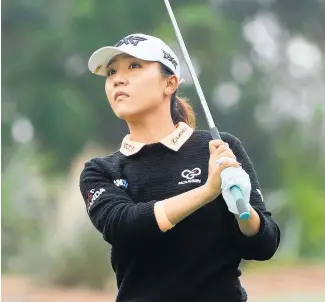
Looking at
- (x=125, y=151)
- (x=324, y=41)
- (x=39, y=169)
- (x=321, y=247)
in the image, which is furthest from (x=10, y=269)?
(x=125, y=151)

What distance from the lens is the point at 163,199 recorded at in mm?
2209

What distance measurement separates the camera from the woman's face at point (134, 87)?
2.27 m

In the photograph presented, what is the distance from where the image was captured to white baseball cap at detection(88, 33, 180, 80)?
2287 millimetres

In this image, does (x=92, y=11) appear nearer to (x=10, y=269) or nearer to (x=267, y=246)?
(x=10, y=269)

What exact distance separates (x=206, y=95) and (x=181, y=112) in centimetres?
857

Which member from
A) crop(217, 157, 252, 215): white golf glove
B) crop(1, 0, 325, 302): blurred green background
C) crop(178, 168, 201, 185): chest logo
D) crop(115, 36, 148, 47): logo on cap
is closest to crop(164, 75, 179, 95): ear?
crop(115, 36, 148, 47): logo on cap

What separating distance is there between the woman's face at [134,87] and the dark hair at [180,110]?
5 centimetres

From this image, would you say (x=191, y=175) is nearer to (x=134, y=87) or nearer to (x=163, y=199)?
(x=163, y=199)

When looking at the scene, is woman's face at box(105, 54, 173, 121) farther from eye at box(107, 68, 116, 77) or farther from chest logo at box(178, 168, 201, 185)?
chest logo at box(178, 168, 201, 185)

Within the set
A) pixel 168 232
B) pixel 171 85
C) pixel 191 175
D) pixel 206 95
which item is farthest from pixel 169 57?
pixel 206 95

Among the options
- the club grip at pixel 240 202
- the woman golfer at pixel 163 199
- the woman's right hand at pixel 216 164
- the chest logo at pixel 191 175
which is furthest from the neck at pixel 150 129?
the club grip at pixel 240 202

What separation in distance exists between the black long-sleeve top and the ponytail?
120 mm

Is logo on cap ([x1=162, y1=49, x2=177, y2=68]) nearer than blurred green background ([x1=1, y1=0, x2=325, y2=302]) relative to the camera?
Yes

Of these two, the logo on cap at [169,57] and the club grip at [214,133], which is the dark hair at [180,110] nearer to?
the logo on cap at [169,57]
